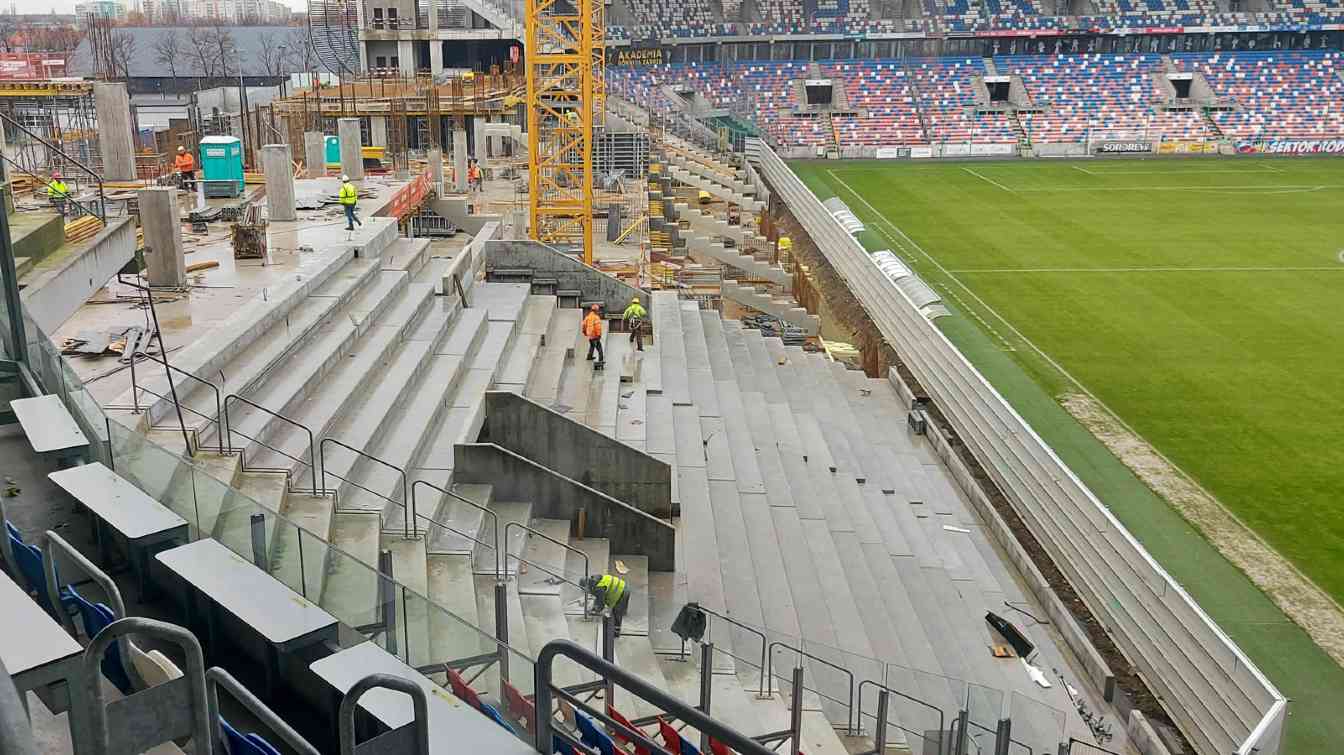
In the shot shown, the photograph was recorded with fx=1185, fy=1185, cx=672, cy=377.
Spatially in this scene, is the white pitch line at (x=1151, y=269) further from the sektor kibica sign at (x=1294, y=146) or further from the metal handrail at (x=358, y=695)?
the metal handrail at (x=358, y=695)

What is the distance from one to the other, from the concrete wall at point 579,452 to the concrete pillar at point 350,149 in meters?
15.9

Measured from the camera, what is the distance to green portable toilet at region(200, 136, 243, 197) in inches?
967

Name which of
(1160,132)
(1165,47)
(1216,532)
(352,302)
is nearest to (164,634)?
(352,302)

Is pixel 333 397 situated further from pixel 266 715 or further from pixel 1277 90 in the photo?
pixel 1277 90

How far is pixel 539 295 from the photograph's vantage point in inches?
931

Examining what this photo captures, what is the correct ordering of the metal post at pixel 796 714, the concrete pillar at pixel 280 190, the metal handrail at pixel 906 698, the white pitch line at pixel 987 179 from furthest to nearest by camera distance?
the white pitch line at pixel 987 179
the concrete pillar at pixel 280 190
the metal handrail at pixel 906 698
the metal post at pixel 796 714

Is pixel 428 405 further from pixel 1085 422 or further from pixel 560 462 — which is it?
pixel 1085 422

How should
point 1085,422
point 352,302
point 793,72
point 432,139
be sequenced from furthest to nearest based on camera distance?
point 793,72
point 432,139
point 1085,422
point 352,302

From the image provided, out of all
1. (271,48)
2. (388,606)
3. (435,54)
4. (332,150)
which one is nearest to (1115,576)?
(388,606)

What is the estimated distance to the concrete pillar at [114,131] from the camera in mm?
22812

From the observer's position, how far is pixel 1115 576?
15.5 m

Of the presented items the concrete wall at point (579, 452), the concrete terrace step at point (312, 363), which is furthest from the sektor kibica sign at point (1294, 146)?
the concrete wall at point (579, 452)

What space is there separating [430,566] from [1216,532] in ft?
40.7

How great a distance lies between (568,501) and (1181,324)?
20.5 meters
